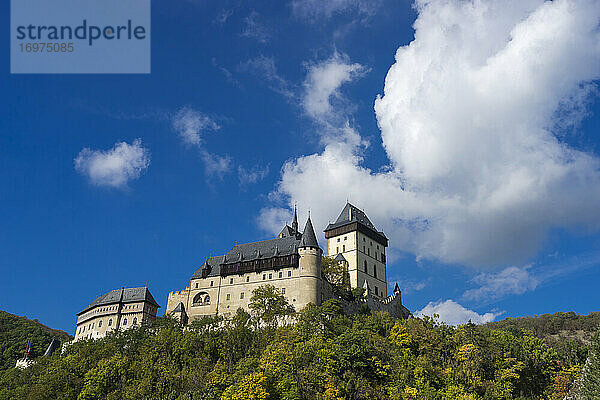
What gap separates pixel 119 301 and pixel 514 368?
60785mm

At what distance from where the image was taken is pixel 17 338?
108500 mm

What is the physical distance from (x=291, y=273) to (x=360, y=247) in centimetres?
1626

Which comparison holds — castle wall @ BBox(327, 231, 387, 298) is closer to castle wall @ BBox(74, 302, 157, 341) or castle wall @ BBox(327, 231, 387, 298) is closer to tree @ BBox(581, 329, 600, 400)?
castle wall @ BBox(74, 302, 157, 341)

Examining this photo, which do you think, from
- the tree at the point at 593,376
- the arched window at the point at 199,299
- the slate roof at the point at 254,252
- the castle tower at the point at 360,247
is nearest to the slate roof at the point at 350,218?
the castle tower at the point at 360,247

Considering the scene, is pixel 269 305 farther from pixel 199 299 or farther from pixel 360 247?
pixel 360 247

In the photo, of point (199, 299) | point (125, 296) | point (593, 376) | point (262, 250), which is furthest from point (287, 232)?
point (593, 376)

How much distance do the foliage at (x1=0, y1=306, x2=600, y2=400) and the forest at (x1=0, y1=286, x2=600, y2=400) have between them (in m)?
0.13

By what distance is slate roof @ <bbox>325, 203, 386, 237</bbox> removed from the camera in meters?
97.8

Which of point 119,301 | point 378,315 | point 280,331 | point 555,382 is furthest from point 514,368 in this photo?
point 119,301

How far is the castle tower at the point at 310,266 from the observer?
265ft

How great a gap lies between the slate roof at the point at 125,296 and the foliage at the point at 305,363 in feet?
36.2

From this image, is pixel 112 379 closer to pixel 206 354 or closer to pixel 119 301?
pixel 206 354

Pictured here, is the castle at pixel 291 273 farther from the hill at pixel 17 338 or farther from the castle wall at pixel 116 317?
the hill at pixel 17 338

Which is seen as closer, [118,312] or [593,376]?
[593,376]
